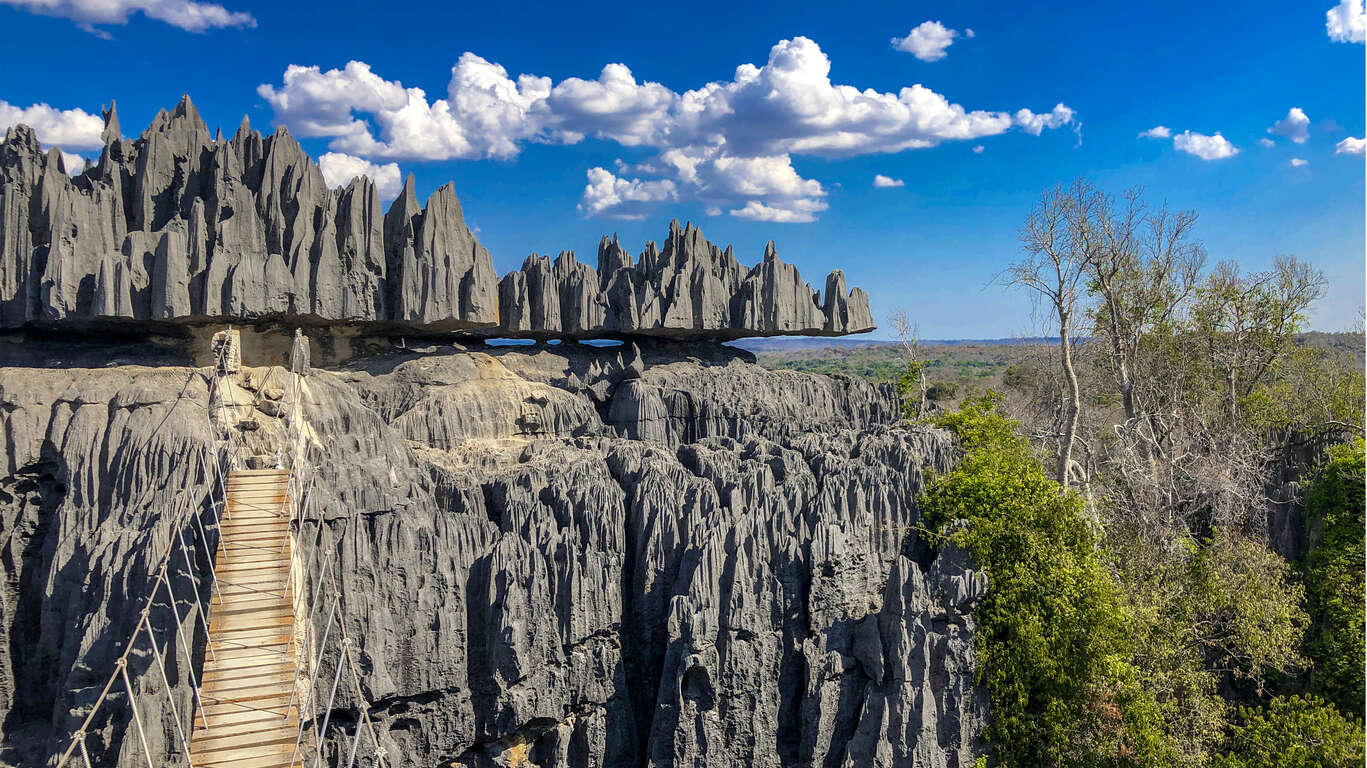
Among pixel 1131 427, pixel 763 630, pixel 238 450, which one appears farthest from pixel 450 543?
pixel 1131 427

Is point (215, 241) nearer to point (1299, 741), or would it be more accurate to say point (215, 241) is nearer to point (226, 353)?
point (226, 353)

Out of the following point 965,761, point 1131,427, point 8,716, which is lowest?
point 965,761

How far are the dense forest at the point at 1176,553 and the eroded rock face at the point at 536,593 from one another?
5.34 feet

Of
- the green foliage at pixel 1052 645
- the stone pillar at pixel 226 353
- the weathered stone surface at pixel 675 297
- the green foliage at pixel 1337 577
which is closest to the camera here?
the green foliage at pixel 1052 645

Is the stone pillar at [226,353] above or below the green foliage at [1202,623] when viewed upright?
above

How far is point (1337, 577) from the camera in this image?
20719 millimetres

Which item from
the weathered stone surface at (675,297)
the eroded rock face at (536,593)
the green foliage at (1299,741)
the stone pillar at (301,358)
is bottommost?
the green foliage at (1299,741)

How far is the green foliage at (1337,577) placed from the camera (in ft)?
64.1

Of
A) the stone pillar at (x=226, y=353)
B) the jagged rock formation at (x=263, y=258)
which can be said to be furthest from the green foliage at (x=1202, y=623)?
the stone pillar at (x=226, y=353)

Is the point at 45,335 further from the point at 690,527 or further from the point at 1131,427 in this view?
the point at 1131,427

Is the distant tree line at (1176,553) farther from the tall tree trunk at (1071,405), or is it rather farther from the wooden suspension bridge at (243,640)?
the wooden suspension bridge at (243,640)

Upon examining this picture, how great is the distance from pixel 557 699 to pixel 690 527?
4.68 m

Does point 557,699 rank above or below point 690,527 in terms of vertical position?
below

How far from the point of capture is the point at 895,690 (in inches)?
651
